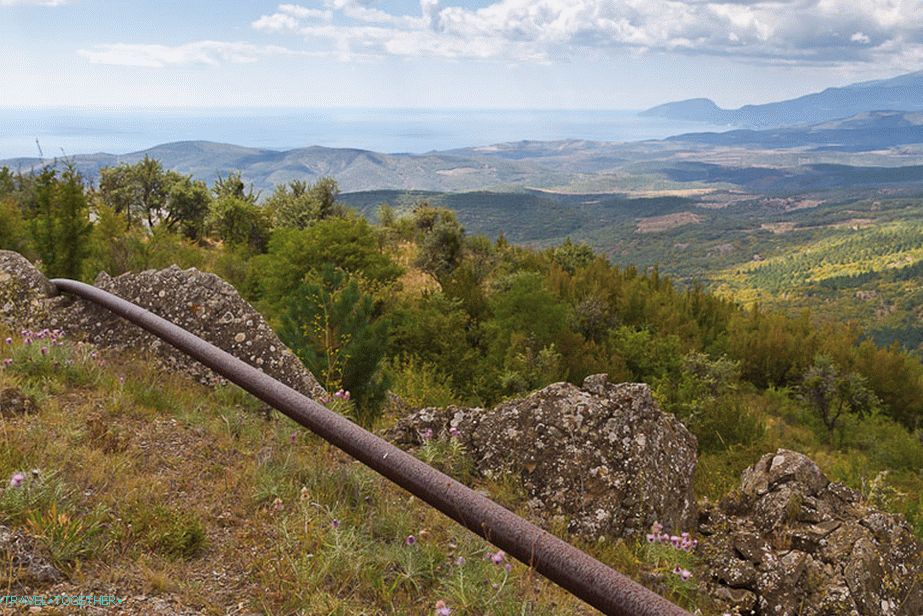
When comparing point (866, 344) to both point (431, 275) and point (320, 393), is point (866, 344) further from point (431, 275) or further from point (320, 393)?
point (320, 393)

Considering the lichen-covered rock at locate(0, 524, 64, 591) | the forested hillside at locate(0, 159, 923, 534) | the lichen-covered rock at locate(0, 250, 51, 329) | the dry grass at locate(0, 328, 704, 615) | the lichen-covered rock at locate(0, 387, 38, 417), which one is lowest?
the forested hillside at locate(0, 159, 923, 534)

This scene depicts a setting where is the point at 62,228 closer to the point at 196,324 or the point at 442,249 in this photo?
the point at 196,324

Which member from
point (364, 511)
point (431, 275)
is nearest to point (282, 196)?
point (431, 275)

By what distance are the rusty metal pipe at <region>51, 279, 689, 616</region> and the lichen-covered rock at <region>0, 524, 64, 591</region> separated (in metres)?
1.34

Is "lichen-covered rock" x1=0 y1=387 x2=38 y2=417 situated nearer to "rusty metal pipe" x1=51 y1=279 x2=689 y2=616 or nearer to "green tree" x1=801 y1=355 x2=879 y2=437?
"rusty metal pipe" x1=51 y1=279 x2=689 y2=616

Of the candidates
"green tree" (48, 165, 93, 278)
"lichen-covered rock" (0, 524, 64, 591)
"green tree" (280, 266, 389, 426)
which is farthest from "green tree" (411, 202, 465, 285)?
"lichen-covered rock" (0, 524, 64, 591)

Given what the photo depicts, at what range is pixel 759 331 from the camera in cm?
5975

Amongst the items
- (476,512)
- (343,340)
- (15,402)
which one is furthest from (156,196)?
(476,512)

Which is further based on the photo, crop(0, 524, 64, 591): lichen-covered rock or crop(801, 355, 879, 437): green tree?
crop(801, 355, 879, 437): green tree

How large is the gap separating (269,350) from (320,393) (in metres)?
0.94

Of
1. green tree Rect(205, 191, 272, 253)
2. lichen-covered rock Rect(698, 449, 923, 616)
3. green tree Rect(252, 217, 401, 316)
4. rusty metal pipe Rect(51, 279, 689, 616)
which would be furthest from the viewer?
green tree Rect(205, 191, 272, 253)

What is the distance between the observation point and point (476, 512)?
8.63ft

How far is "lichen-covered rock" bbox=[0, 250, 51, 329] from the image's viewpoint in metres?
7.24

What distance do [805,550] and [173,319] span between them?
749 cm
